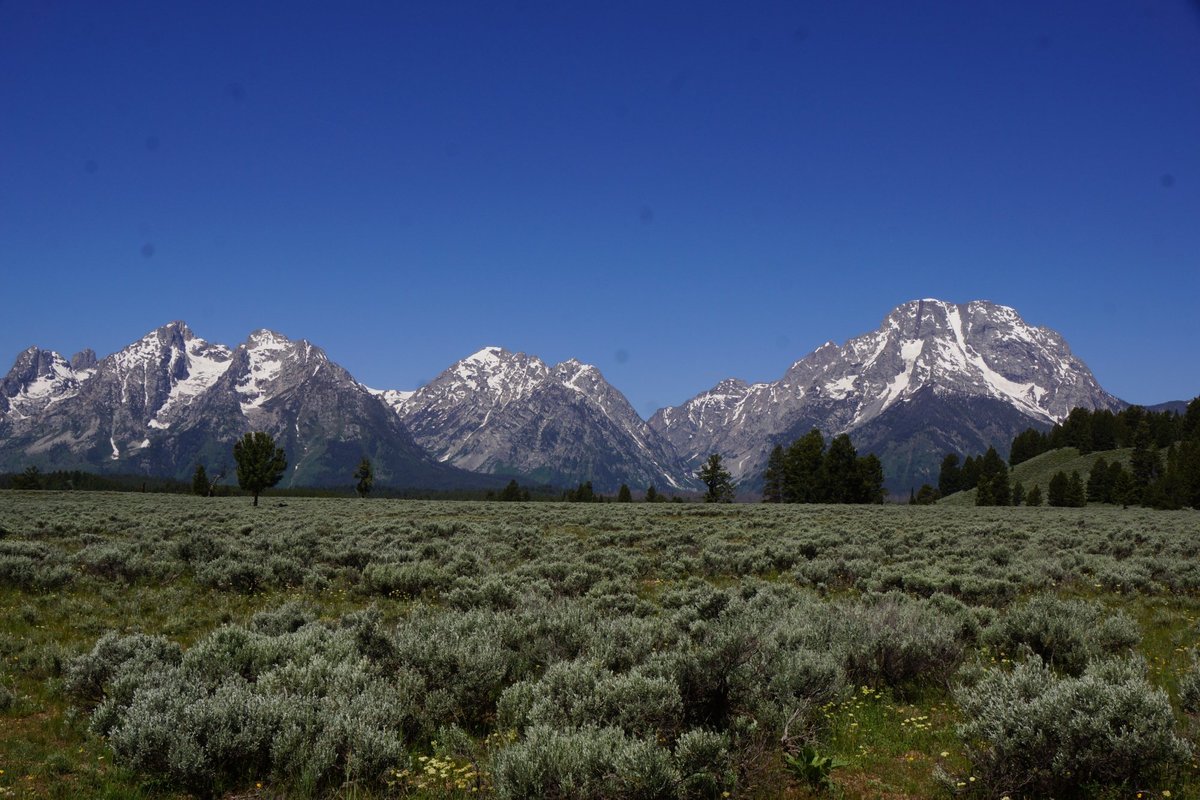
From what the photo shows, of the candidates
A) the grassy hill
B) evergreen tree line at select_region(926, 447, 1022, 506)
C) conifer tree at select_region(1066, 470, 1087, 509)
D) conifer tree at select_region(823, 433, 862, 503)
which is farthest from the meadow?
the grassy hill

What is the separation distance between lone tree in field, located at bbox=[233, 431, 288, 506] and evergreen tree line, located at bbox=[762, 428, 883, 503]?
2492 inches

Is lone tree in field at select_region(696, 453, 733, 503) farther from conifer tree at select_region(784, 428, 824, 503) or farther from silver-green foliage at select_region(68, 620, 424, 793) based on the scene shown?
silver-green foliage at select_region(68, 620, 424, 793)

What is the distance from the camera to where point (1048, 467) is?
133750 millimetres

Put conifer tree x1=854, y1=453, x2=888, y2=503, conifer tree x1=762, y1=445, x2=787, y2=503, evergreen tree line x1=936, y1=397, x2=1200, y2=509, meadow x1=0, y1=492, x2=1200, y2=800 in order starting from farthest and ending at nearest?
conifer tree x1=762, y1=445, x2=787, y2=503, conifer tree x1=854, y1=453, x2=888, y2=503, evergreen tree line x1=936, y1=397, x2=1200, y2=509, meadow x1=0, y1=492, x2=1200, y2=800

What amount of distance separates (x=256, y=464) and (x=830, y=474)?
7213 centimetres

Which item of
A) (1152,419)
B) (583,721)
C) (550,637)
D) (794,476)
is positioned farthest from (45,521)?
(1152,419)

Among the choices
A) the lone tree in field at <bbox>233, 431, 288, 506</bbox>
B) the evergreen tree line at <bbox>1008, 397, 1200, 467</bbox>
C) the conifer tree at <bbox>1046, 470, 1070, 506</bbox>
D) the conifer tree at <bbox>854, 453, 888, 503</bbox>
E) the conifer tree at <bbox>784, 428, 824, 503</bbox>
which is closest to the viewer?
the lone tree in field at <bbox>233, 431, 288, 506</bbox>

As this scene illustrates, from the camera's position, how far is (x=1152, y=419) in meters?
129

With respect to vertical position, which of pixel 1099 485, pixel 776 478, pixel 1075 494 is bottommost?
pixel 1075 494

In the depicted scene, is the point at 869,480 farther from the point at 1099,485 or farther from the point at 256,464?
the point at 256,464

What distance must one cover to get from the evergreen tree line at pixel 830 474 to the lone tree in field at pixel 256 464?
63.3 metres

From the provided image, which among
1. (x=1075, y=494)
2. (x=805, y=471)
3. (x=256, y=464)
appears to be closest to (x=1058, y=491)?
(x=1075, y=494)

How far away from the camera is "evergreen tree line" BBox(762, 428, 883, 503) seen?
3551 inches

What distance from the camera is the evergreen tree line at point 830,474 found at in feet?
296
